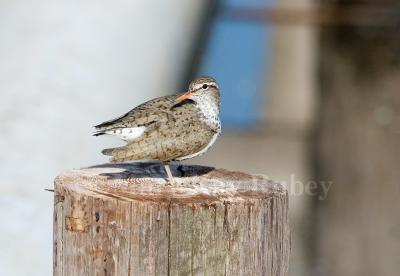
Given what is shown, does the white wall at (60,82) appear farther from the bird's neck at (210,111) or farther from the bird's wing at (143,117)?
the bird's neck at (210,111)

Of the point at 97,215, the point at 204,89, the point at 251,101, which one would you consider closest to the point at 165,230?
the point at 97,215

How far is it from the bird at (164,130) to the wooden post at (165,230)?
50 centimetres

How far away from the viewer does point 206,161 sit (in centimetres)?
1544

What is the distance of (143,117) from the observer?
5840mm

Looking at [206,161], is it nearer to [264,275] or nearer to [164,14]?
[164,14]

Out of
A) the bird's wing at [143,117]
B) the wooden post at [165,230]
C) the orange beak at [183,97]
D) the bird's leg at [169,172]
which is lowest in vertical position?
the wooden post at [165,230]

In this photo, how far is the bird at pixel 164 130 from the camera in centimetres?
564

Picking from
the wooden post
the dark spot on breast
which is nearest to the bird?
the wooden post

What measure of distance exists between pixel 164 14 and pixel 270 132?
640cm

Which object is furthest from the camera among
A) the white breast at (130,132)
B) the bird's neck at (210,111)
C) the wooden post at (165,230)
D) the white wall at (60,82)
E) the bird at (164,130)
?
the white wall at (60,82)

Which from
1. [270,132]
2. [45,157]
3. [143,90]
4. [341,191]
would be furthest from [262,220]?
[270,132]

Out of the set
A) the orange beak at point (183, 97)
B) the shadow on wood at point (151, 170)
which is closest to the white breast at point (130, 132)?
the shadow on wood at point (151, 170)

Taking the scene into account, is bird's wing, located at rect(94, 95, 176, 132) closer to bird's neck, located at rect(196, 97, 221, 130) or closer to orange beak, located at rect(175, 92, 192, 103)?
orange beak, located at rect(175, 92, 192, 103)

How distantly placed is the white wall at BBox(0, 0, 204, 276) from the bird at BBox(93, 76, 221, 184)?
110 cm
